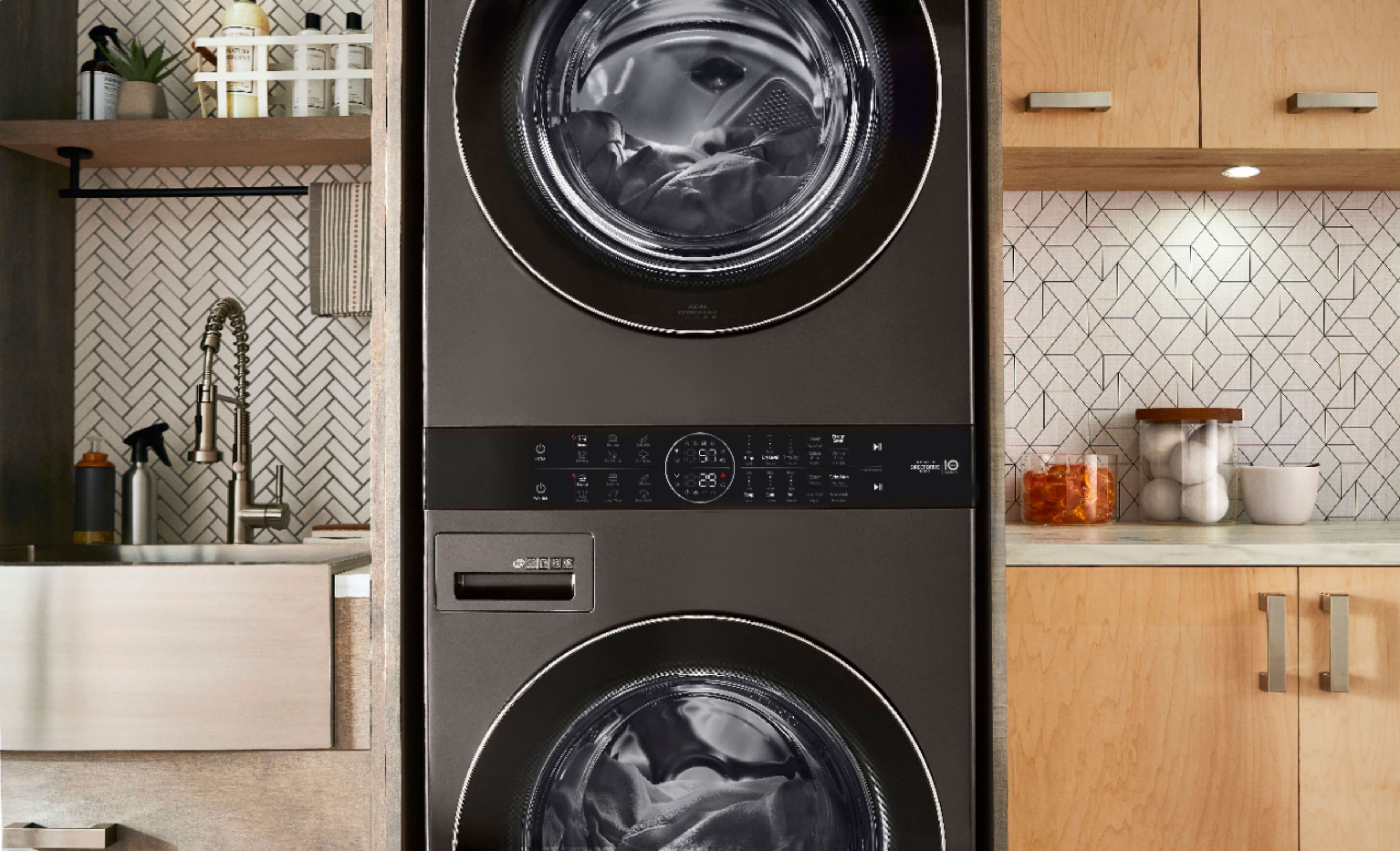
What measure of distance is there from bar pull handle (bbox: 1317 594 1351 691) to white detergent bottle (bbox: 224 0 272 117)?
80.0 inches

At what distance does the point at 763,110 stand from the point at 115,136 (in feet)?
4.38

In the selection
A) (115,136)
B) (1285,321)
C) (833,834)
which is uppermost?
(115,136)

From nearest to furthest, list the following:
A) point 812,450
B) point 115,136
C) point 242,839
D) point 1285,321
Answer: point 812,450
point 242,839
point 115,136
point 1285,321

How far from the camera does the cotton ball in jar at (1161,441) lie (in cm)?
186

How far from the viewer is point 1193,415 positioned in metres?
1.80

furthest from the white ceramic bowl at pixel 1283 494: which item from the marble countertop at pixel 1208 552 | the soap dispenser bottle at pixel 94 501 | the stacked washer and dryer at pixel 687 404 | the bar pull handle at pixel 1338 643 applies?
the soap dispenser bottle at pixel 94 501

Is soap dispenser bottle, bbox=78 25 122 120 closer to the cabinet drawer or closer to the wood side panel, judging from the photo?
the wood side panel

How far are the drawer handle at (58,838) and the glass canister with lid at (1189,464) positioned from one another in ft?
6.14

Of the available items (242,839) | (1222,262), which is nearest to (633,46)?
(242,839)

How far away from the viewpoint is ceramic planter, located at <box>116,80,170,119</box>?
5.85 ft

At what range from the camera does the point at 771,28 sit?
106 centimetres

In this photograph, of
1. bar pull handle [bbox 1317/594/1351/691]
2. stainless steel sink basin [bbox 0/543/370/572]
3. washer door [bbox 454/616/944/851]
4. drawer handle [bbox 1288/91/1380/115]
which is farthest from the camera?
stainless steel sink basin [bbox 0/543/370/572]

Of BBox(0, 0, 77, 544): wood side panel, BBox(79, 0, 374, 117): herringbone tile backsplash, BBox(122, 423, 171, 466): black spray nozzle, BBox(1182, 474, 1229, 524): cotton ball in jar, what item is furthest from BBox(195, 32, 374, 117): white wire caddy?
BBox(1182, 474, 1229, 524): cotton ball in jar

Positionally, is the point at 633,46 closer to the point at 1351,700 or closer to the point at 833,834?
the point at 833,834
